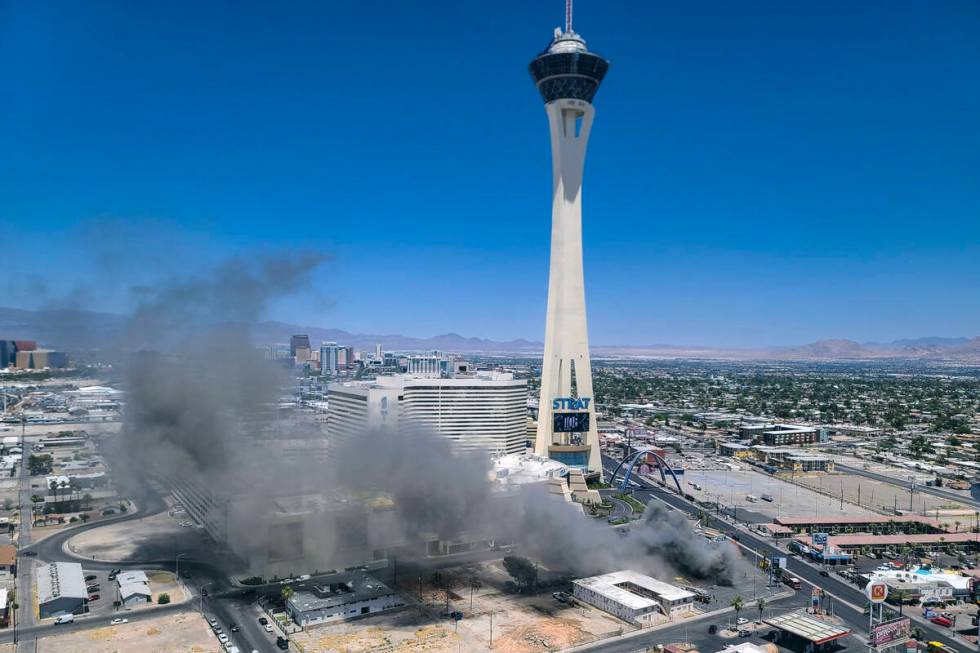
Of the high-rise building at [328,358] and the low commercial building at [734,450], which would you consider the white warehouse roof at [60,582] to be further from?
the high-rise building at [328,358]

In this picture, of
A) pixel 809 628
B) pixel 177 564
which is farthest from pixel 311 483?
pixel 809 628

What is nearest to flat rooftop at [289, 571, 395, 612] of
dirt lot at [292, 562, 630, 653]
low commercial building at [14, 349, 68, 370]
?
dirt lot at [292, 562, 630, 653]

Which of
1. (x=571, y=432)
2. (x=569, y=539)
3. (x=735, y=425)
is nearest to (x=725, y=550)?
(x=569, y=539)

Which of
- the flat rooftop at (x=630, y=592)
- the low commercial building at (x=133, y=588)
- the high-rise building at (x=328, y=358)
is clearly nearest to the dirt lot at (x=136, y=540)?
the low commercial building at (x=133, y=588)

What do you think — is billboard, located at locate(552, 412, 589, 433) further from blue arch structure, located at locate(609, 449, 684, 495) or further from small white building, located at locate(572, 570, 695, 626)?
small white building, located at locate(572, 570, 695, 626)

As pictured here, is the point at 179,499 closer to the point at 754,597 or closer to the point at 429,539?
the point at 429,539

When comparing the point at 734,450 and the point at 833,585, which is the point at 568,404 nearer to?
the point at 833,585
